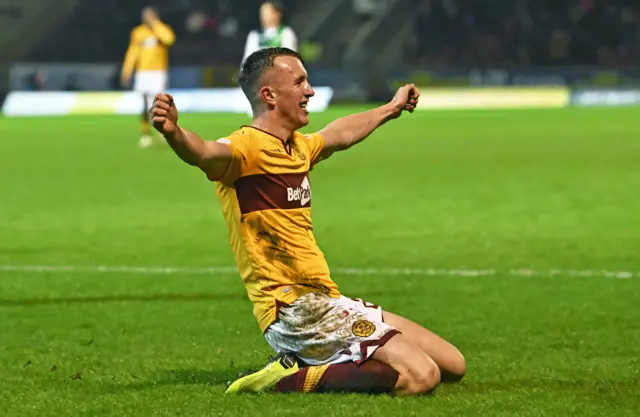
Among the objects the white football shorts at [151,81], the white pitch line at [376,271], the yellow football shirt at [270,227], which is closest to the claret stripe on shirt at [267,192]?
the yellow football shirt at [270,227]

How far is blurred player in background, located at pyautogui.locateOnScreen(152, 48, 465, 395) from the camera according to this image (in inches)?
191

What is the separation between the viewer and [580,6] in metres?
39.6

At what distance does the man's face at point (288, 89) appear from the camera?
4980 millimetres

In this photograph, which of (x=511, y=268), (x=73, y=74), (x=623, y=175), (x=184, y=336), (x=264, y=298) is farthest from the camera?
(x=73, y=74)

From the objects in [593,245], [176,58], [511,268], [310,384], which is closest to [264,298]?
[310,384]

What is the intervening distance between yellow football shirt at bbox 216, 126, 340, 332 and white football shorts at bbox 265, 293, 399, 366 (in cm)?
6

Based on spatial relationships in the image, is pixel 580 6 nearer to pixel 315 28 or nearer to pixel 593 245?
pixel 315 28

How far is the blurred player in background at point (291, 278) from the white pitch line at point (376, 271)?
3166 millimetres

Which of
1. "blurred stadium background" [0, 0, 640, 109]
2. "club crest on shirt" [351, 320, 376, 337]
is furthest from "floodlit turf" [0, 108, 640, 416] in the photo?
"blurred stadium background" [0, 0, 640, 109]

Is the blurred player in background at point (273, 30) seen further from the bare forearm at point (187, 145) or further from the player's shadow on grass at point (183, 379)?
the bare forearm at point (187, 145)

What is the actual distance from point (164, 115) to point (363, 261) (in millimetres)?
4703

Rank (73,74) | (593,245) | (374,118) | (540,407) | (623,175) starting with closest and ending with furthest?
(540,407), (374,118), (593,245), (623,175), (73,74)

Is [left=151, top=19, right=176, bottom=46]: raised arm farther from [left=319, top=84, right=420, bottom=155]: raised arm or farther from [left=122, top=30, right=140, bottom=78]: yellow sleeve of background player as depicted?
[left=319, top=84, right=420, bottom=155]: raised arm

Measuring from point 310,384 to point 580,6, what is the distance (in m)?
36.3
